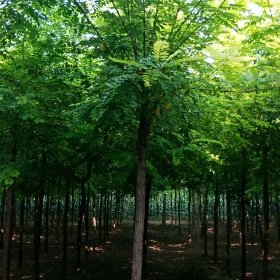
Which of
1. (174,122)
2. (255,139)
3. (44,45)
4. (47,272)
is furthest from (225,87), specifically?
(47,272)

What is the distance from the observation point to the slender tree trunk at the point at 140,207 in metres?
5.55

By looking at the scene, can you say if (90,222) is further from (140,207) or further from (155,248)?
(140,207)

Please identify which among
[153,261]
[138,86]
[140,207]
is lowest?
[153,261]

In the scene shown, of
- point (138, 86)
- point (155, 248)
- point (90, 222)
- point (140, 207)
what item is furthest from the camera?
point (90, 222)

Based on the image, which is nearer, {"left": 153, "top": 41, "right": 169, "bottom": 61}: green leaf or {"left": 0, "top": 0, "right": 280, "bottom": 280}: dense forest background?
{"left": 153, "top": 41, "right": 169, "bottom": 61}: green leaf

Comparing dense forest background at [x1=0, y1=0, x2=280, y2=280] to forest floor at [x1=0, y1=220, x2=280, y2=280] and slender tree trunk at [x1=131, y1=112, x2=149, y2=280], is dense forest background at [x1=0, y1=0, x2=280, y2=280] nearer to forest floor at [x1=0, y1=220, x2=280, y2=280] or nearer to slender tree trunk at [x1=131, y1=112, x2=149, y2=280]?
slender tree trunk at [x1=131, y1=112, x2=149, y2=280]

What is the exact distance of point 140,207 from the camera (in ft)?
18.8

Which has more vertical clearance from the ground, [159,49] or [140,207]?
[159,49]

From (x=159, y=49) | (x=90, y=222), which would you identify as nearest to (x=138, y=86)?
(x=159, y=49)

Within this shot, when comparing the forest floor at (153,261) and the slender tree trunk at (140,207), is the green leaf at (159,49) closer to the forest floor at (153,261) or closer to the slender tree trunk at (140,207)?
the slender tree trunk at (140,207)

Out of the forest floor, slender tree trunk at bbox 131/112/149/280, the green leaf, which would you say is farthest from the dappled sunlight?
the green leaf

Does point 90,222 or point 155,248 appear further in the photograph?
point 90,222

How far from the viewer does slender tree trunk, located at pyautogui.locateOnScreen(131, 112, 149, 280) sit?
5547 millimetres

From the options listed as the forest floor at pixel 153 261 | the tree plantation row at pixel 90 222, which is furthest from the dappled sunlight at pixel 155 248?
the tree plantation row at pixel 90 222
